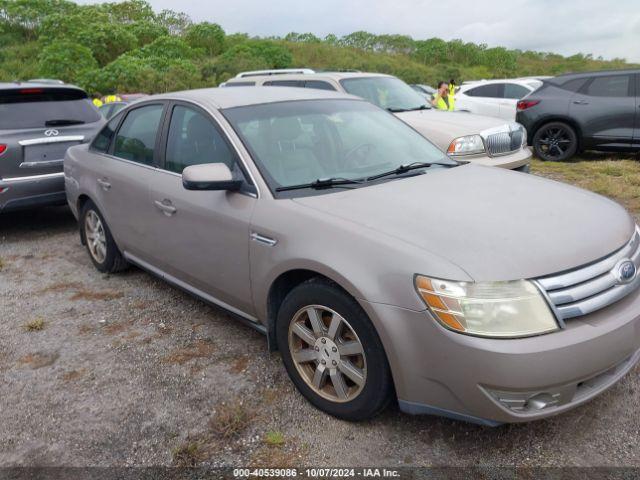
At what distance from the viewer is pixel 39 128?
5.98 metres

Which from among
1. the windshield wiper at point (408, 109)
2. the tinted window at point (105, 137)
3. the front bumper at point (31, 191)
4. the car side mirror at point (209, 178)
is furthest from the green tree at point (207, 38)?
the car side mirror at point (209, 178)

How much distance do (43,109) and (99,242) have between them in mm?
2268

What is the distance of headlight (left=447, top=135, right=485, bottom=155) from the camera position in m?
6.39

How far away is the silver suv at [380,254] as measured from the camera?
2.20 m

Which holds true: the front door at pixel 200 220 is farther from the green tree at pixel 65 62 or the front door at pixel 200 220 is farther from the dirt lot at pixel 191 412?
the green tree at pixel 65 62

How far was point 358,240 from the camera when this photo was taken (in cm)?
250

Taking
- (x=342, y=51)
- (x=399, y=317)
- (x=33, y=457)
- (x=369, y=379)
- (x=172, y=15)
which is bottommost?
(x=33, y=457)

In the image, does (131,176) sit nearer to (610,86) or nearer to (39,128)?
(39,128)

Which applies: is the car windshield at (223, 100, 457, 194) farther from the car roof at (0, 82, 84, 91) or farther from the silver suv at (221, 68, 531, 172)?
the car roof at (0, 82, 84, 91)

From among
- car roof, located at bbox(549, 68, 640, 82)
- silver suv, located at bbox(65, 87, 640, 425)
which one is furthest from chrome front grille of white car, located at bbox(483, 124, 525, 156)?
car roof, located at bbox(549, 68, 640, 82)

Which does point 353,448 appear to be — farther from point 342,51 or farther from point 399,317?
point 342,51

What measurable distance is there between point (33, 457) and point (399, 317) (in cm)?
185

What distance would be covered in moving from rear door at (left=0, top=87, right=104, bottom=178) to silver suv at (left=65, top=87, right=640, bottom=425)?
235cm

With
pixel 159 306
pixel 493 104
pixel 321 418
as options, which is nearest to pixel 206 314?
pixel 159 306
